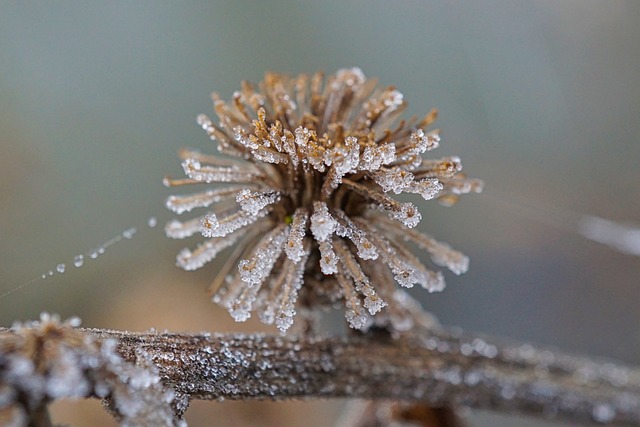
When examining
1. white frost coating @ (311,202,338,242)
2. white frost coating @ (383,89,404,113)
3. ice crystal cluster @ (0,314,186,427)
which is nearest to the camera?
ice crystal cluster @ (0,314,186,427)

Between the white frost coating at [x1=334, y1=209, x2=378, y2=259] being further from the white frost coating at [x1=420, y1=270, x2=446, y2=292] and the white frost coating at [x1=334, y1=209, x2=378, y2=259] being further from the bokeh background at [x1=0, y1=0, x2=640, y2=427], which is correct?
the bokeh background at [x1=0, y1=0, x2=640, y2=427]

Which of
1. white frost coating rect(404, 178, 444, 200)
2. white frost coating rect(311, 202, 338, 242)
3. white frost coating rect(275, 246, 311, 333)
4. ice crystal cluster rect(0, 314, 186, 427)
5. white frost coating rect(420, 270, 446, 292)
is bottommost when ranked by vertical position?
ice crystal cluster rect(0, 314, 186, 427)

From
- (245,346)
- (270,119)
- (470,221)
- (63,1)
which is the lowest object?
(245,346)

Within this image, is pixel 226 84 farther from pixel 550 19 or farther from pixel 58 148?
pixel 550 19

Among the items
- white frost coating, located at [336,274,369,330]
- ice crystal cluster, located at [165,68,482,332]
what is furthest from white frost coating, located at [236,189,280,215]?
white frost coating, located at [336,274,369,330]

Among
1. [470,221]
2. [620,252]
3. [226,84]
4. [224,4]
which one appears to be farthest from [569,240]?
[224,4]

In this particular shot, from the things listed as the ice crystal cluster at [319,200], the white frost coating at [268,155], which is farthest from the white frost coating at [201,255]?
the white frost coating at [268,155]

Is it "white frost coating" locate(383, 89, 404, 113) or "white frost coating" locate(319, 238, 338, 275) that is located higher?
A: "white frost coating" locate(383, 89, 404, 113)

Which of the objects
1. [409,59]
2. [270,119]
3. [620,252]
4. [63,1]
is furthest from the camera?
[409,59]
